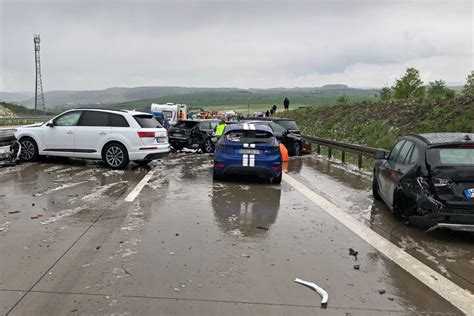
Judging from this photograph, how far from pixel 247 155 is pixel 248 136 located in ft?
1.88

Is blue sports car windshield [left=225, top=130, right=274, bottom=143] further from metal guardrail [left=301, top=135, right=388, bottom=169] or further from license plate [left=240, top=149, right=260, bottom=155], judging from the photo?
metal guardrail [left=301, top=135, right=388, bottom=169]

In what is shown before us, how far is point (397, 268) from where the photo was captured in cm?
538

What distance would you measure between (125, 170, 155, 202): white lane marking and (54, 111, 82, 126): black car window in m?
2.86

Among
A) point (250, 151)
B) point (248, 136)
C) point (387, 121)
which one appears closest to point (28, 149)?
point (248, 136)

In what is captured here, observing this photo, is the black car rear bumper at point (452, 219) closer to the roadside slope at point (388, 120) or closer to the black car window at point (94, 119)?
the black car window at point (94, 119)

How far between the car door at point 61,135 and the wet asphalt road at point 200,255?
348cm

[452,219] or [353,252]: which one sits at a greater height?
[452,219]

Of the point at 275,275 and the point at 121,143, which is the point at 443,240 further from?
the point at 121,143

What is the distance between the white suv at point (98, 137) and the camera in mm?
→ 13273

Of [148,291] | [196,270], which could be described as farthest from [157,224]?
[148,291]

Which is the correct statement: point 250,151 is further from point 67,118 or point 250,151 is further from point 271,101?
point 271,101

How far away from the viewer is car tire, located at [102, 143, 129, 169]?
43.5ft

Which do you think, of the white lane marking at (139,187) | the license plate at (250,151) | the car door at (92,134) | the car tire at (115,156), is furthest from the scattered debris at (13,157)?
the license plate at (250,151)

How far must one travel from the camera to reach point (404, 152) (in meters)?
7.75
